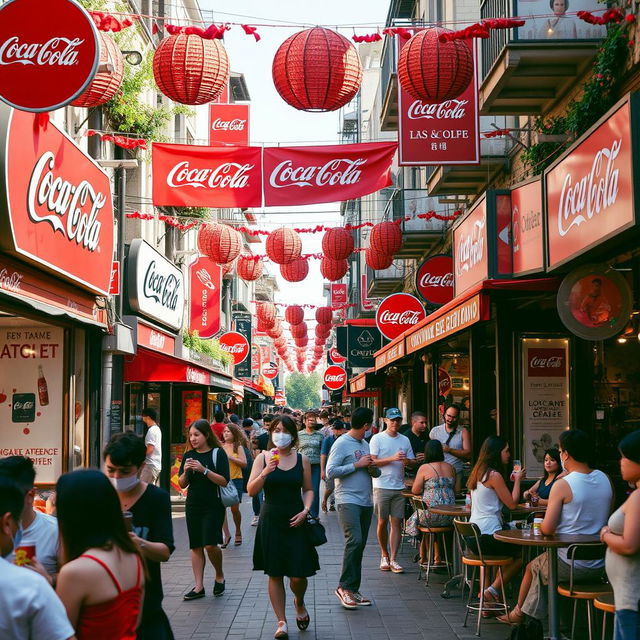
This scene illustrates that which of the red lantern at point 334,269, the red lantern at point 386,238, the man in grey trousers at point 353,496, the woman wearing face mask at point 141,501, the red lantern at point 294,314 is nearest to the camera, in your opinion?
the woman wearing face mask at point 141,501

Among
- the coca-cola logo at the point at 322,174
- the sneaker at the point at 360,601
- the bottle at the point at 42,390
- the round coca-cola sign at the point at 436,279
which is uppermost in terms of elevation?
the coca-cola logo at the point at 322,174

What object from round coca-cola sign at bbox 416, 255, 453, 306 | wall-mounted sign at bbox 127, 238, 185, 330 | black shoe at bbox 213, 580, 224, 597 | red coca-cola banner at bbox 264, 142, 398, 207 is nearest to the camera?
black shoe at bbox 213, 580, 224, 597

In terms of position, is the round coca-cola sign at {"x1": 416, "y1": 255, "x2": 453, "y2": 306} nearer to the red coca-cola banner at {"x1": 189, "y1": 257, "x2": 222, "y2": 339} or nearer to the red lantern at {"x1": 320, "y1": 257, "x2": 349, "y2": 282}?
the red lantern at {"x1": 320, "y1": 257, "x2": 349, "y2": 282}

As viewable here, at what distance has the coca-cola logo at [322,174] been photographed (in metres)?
12.9

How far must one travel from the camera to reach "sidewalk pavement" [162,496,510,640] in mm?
8719

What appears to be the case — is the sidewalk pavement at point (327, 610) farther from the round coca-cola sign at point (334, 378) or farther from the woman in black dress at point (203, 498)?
the round coca-cola sign at point (334, 378)

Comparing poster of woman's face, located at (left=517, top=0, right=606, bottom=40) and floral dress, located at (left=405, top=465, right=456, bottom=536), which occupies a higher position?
poster of woman's face, located at (left=517, top=0, right=606, bottom=40)

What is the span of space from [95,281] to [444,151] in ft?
18.5

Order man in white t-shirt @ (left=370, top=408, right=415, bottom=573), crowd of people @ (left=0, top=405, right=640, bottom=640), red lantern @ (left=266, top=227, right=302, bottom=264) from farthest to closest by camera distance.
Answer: red lantern @ (left=266, top=227, right=302, bottom=264) → man in white t-shirt @ (left=370, top=408, right=415, bottom=573) → crowd of people @ (left=0, top=405, right=640, bottom=640)

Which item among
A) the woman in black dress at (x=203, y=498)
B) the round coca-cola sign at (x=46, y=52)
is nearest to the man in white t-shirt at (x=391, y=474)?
the woman in black dress at (x=203, y=498)

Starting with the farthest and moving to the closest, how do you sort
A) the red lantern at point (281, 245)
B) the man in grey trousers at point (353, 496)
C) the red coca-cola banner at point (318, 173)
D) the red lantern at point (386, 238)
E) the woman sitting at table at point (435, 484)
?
→ the red lantern at point (386, 238) < the red lantern at point (281, 245) < the red coca-cola banner at point (318, 173) < the woman sitting at table at point (435, 484) < the man in grey trousers at point (353, 496)

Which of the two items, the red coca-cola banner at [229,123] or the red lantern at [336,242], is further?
the red coca-cola banner at [229,123]

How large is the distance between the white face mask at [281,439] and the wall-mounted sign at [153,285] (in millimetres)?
8014

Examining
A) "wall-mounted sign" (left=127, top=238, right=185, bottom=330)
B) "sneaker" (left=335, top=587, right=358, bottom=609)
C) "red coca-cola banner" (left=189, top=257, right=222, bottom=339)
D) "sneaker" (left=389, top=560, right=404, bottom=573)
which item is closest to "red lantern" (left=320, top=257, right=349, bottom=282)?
"red coca-cola banner" (left=189, top=257, right=222, bottom=339)
